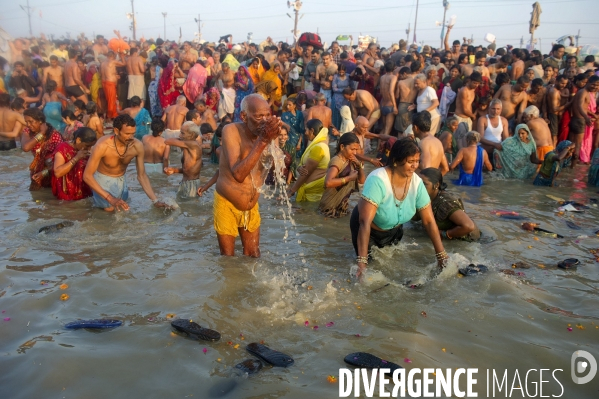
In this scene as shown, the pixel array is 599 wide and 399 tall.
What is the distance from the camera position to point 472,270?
4410 millimetres

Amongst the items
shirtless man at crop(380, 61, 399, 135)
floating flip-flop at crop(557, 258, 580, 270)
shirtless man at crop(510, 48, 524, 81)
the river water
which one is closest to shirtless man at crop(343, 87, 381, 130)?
shirtless man at crop(380, 61, 399, 135)

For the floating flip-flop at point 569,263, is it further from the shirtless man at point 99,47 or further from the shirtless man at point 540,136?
the shirtless man at point 99,47

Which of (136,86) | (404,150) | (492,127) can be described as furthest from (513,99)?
(136,86)

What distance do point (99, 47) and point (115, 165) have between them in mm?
11982

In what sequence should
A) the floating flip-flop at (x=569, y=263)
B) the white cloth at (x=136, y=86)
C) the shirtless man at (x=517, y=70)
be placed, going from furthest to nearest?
1. the white cloth at (x=136, y=86)
2. the shirtless man at (x=517, y=70)
3. the floating flip-flop at (x=569, y=263)

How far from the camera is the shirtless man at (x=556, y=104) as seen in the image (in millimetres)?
9586

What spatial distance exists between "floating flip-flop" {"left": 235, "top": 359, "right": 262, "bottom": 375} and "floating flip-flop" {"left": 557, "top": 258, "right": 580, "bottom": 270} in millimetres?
3290

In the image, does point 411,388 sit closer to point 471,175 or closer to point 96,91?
point 471,175

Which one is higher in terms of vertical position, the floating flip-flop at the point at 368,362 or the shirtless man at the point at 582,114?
the shirtless man at the point at 582,114

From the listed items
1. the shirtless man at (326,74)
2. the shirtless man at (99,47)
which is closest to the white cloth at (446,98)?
the shirtless man at (326,74)

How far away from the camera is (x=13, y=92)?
13492 millimetres

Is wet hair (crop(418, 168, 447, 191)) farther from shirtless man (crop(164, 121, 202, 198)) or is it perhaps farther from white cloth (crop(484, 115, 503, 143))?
white cloth (crop(484, 115, 503, 143))

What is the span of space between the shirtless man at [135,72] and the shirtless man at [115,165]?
790cm

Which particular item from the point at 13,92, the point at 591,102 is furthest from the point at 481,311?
the point at 13,92
